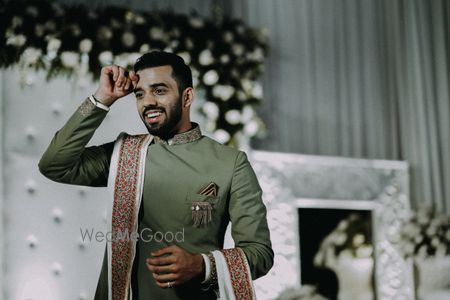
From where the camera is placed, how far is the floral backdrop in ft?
12.5

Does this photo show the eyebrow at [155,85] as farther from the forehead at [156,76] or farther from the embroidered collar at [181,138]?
the embroidered collar at [181,138]

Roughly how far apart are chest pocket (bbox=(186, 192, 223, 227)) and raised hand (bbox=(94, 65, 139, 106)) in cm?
26

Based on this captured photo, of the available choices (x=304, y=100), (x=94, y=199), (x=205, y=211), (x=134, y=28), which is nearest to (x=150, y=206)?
(x=205, y=211)

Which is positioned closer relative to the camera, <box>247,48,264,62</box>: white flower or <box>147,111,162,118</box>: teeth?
<box>147,111,162,118</box>: teeth

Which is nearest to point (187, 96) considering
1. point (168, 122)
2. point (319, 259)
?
point (168, 122)

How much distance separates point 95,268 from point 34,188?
506mm

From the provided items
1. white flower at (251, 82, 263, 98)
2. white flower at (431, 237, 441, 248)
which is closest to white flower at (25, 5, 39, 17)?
white flower at (251, 82, 263, 98)

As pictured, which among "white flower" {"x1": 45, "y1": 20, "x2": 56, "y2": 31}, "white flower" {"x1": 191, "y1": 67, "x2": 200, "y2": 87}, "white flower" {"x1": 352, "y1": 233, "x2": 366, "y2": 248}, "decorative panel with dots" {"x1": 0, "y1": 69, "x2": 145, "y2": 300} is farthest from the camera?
"white flower" {"x1": 352, "y1": 233, "x2": 366, "y2": 248}

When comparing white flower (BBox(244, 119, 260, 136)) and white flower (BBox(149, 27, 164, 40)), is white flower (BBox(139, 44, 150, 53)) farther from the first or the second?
white flower (BBox(244, 119, 260, 136))

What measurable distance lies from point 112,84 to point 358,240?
342 cm

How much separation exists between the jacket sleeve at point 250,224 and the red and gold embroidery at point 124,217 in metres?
0.21

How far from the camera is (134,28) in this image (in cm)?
413

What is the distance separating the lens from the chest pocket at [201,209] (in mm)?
1544

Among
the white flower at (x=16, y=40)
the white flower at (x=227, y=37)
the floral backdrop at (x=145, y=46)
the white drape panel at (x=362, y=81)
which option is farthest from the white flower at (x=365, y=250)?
the white flower at (x=16, y=40)
